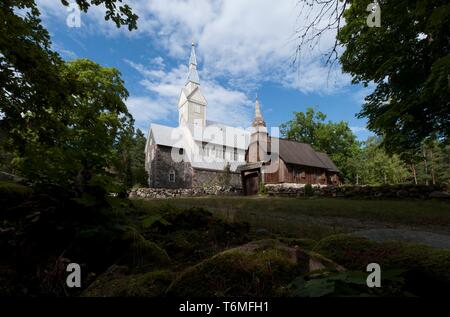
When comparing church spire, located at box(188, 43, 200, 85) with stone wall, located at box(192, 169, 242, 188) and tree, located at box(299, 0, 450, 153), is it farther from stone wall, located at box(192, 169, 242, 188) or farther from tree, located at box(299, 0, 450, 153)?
tree, located at box(299, 0, 450, 153)

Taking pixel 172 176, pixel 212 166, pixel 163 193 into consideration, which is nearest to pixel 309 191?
pixel 163 193

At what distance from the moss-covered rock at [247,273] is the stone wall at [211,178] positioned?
112ft

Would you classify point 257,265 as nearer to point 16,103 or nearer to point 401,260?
point 401,260

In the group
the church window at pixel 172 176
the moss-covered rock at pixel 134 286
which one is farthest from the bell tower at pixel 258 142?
the moss-covered rock at pixel 134 286

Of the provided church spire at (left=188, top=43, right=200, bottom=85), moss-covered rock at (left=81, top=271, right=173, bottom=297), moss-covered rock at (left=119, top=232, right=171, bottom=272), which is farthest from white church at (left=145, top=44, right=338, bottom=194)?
moss-covered rock at (left=81, top=271, right=173, bottom=297)

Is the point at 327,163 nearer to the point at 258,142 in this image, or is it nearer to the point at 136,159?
the point at 258,142

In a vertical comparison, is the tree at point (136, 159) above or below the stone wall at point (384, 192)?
above

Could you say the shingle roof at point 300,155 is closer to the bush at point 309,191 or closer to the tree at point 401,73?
the bush at point 309,191

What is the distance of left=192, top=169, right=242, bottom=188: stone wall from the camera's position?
36125 mm

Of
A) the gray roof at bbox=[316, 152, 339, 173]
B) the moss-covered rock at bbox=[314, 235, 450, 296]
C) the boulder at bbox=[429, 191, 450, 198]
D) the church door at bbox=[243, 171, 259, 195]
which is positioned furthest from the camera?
the gray roof at bbox=[316, 152, 339, 173]

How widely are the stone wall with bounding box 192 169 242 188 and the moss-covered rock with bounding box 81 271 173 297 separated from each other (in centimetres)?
3395

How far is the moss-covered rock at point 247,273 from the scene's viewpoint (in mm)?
1621

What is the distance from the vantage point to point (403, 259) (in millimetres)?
2068
